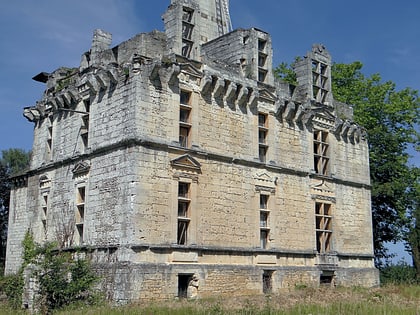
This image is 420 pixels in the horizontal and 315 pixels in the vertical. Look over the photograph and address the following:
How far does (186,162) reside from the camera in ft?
61.0

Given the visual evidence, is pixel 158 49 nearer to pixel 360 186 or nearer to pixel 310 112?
pixel 310 112

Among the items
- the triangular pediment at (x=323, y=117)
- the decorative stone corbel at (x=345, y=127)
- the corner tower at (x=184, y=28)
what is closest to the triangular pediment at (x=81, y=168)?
the corner tower at (x=184, y=28)

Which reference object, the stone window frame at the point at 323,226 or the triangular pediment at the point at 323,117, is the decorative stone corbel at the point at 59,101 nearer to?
the triangular pediment at the point at 323,117

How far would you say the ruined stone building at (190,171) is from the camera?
57.4 feet

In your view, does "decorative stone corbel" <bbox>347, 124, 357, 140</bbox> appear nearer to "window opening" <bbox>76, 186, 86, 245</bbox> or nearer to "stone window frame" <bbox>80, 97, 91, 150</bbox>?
"stone window frame" <bbox>80, 97, 91, 150</bbox>

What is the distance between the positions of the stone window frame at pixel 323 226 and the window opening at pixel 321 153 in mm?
1527

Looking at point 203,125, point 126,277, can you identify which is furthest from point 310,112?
point 126,277

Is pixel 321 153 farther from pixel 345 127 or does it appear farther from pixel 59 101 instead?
pixel 59 101

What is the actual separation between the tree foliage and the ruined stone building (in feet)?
20.3

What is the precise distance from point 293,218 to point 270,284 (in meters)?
2.98

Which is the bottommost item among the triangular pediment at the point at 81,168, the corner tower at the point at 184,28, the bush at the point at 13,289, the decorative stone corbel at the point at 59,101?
the bush at the point at 13,289

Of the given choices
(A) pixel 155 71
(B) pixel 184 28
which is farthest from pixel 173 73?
(B) pixel 184 28

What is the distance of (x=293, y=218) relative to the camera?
874 inches

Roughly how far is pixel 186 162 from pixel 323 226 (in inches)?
330
